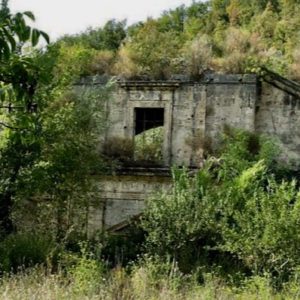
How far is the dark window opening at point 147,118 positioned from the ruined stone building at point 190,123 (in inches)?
15.9

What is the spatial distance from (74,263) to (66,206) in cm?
333

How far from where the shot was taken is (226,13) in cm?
3484

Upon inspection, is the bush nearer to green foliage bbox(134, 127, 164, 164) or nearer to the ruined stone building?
the ruined stone building

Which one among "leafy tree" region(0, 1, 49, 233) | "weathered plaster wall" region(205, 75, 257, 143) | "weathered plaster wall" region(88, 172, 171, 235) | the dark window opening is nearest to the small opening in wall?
the dark window opening

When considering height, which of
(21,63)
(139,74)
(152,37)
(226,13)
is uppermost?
(226,13)

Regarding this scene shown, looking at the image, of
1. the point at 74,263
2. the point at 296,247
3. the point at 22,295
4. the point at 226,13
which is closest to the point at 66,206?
the point at 74,263

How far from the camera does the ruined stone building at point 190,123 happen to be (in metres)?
16.0

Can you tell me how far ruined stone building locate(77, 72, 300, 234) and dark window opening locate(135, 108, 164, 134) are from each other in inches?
15.9

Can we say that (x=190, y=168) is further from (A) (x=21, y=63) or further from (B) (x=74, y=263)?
(A) (x=21, y=63)

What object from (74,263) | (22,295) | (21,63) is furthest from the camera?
(74,263)

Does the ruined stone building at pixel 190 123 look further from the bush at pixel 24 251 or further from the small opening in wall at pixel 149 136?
the bush at pixel 24 251

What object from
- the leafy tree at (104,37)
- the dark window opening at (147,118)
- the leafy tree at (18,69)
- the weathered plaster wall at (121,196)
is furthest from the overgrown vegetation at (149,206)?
the leafy tree at (104,37)

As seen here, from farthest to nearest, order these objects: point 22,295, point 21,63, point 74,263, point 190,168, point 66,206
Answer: point 190,168 < point 66,206 < point 74,263 < point 22,295 < point 21,63

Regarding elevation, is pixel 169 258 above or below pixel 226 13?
below
